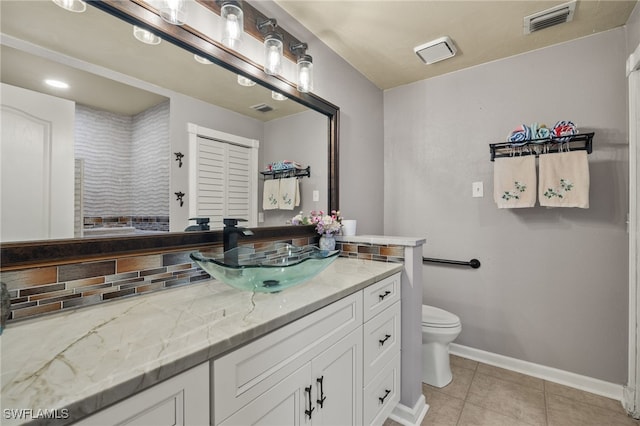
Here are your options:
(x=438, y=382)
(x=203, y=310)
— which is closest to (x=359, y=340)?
(x=203, y=310)

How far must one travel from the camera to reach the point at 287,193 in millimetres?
1721

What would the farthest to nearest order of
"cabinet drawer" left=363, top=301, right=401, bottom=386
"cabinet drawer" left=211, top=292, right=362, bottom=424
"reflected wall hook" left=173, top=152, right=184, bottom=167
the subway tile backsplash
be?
Answer: "cabinet drawer" left=363, top=301, right=401, bottom=386, "reflected wall hook" left=173, top=152, right=184, bottom=167, the subway tile backsplash, "cabinet drawer" left=211, top=292, right=362, bottom=424

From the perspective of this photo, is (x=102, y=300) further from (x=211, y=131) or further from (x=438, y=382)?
(x=438, y=382)

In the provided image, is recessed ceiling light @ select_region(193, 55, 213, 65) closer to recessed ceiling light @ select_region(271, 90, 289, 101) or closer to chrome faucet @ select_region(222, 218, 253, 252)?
recessed ceiling light @ select_region(271, 90, 289, 101)

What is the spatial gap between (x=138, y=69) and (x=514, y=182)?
2.26m

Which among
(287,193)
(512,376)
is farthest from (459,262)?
(287,193)

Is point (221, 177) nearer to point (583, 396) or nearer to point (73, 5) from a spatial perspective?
point (73, 5)

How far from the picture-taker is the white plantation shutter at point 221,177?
1235 millimetres

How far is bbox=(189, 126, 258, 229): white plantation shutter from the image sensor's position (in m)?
1.24

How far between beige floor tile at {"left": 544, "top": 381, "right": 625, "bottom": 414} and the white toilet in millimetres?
645

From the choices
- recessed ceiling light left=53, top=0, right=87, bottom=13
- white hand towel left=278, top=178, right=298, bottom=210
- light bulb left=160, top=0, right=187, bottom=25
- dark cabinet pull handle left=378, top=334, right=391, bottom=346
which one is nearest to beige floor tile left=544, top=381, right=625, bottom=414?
dark cabinet pull handle left=378, top=334, right=391, bottom=346

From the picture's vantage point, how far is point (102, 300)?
938mm

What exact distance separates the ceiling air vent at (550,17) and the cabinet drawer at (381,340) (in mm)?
1894

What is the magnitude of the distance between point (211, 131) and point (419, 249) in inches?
50.4
